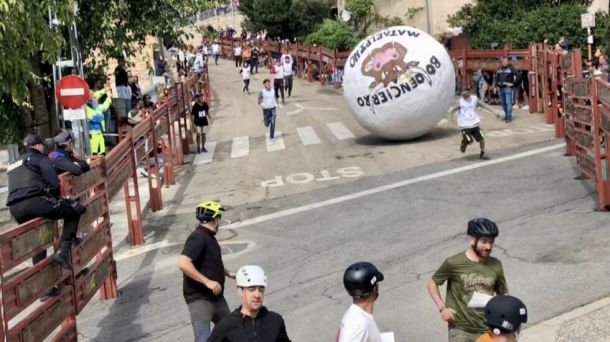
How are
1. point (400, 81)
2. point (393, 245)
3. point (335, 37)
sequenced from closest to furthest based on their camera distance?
1. point (393, 245)
2. point (400, 81)
3. point (335, 37)

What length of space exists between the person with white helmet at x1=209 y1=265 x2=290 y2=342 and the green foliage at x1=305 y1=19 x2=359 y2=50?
3593 centimetres

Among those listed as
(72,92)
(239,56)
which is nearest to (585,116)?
(72,92)

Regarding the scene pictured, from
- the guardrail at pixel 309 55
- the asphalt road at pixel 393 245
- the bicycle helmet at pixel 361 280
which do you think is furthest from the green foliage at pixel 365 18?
the bicycle helmet at pixel 361 280

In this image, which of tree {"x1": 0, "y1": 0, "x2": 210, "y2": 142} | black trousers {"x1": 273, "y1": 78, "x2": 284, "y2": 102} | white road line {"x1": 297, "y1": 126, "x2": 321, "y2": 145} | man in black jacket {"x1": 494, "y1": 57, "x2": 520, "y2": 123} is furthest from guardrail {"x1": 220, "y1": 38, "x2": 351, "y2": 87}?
tree {"x1": 0, "y1": 0, "x2": 210, "y2": 142}

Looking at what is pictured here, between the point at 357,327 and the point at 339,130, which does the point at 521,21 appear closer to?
the point at 339,130

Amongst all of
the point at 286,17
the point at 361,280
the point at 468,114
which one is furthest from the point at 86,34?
the point at 286,17

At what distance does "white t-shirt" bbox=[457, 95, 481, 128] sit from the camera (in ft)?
60.0

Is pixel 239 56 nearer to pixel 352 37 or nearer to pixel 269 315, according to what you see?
pixel 352 37

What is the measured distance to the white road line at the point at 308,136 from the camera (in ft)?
75.1

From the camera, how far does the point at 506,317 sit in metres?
4.42

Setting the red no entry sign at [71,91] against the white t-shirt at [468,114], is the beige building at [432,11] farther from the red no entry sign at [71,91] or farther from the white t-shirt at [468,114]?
the red no entry sign at [71,91]

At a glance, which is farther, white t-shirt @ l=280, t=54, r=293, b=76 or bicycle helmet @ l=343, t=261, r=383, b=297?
white t-shirt @ l=280, t=54, r=293, b=76

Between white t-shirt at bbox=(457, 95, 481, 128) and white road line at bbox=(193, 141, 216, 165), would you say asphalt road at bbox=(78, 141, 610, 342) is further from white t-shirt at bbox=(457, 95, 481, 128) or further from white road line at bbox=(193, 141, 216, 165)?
white road line at bbox=(193, 141, 216, 165)

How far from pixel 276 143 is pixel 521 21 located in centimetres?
1240
